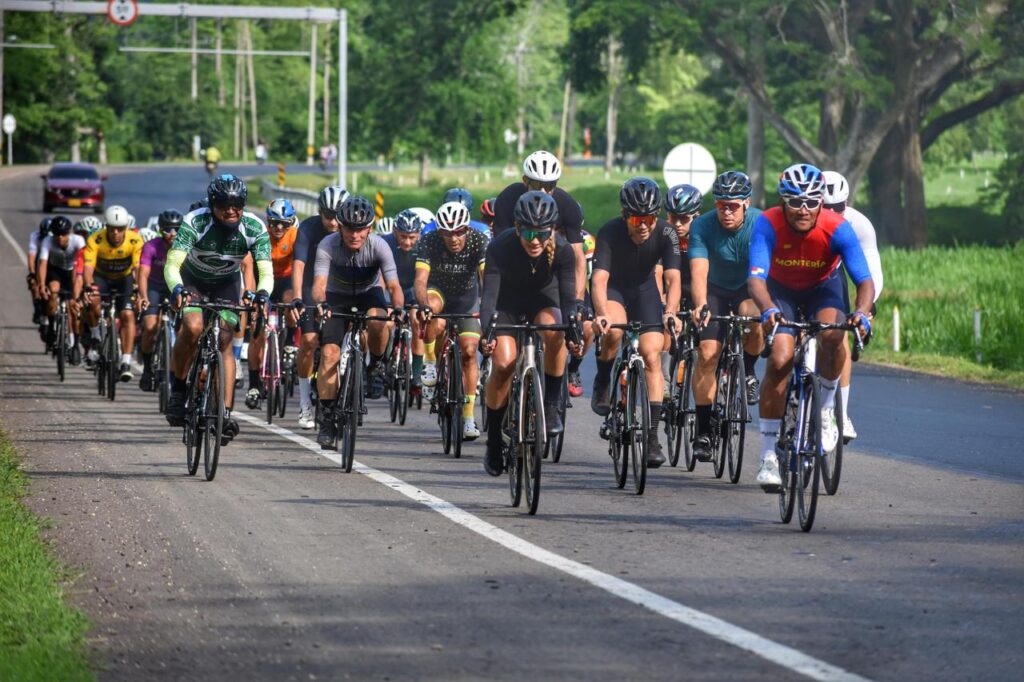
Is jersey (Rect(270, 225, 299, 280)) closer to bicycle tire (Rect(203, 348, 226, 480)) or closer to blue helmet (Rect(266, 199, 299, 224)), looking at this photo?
blue helmet (Rect(266, 199, 299, 224))

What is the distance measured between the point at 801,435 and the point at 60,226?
14.4 metres

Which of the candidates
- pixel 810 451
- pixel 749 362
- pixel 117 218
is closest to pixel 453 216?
pixel 749 362

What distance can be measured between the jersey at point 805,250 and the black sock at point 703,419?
189cm

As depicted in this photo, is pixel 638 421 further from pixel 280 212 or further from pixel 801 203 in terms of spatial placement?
pixel 280 212

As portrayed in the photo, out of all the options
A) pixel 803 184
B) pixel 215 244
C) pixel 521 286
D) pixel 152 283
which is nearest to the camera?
pixel 803 184

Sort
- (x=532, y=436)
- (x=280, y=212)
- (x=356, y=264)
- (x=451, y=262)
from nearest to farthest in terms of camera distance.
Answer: (x=532, y=436) → (x=356, y=264) → (x=451, y=262) → (x=280, y=212)

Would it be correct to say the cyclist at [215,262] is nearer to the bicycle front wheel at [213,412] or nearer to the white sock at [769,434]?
the bicycle front wheel at [213,412]

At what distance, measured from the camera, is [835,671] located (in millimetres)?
6578

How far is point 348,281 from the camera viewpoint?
557 inches

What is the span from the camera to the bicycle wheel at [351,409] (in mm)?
12922

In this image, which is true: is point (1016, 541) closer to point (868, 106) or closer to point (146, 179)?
point (868, 106)

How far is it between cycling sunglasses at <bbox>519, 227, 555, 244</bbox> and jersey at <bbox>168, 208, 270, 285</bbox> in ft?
8.57

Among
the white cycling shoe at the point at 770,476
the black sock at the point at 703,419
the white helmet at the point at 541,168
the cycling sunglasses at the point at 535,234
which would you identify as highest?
the white helmet at the point at 541,168

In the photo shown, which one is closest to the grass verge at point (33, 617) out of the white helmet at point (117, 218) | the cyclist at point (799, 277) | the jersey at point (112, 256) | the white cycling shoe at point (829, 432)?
the cyclist at point (799, 277)
